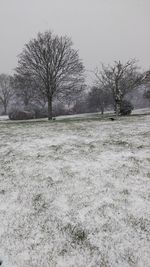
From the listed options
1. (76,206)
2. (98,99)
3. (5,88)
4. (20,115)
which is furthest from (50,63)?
(5,88)

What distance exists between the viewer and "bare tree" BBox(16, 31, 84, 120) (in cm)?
2225

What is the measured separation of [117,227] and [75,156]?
310 centimetres

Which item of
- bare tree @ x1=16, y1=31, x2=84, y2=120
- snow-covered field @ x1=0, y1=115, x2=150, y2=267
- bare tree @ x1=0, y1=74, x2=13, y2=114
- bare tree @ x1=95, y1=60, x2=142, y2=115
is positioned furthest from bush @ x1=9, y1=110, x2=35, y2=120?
snow-covered field @ x1=0, y1=115, x2=150, y2=267

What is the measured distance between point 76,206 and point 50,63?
20.5 metres

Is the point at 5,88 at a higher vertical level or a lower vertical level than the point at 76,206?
higher

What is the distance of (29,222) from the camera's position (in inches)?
165

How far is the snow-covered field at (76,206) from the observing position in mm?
3500

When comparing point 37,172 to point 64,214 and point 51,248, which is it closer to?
point 64,214

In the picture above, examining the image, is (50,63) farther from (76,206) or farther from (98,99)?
(98,99)

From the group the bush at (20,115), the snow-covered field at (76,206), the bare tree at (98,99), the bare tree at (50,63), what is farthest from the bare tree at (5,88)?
the snow-covered field at (76,206)

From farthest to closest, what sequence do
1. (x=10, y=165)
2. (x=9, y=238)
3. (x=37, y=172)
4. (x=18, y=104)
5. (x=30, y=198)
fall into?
(x=18, y=104) < (x=10, y=165) < (x=37, y=172) < (x=30, y=198) < (x=9, y=238)

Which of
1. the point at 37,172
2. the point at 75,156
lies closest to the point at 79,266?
the point at 37,172

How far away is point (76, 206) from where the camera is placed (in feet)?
14.7

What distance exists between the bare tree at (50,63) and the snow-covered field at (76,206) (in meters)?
16.9
